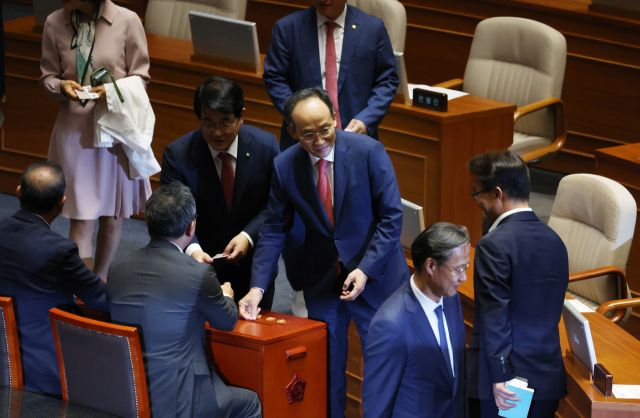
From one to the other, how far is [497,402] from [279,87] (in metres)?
1.92

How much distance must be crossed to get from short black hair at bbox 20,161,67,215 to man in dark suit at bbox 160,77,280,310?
40 cm

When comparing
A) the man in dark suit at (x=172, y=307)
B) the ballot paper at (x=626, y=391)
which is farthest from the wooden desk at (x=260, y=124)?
the man in dark suit at (x=172, y=307)

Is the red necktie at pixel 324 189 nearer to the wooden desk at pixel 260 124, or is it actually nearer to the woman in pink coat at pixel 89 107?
the woman in pink coat at pixel 89 107

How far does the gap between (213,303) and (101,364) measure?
0.42 metres

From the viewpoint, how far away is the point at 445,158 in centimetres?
423

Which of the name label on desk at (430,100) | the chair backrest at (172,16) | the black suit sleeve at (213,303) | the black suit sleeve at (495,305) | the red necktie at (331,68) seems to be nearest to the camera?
the black suit sleeve at (495,305)

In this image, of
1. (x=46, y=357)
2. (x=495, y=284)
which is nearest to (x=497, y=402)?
(x=495, y=284)

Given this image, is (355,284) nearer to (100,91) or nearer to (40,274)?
(40,274)

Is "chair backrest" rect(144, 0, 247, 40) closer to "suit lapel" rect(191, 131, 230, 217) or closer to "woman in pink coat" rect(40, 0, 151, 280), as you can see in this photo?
"woman in pink coat" rect(40, 0, 151, 280)

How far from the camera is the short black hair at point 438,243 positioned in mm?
2166

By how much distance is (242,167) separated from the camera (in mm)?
3029

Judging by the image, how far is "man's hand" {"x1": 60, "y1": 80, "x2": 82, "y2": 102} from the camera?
3.58 m

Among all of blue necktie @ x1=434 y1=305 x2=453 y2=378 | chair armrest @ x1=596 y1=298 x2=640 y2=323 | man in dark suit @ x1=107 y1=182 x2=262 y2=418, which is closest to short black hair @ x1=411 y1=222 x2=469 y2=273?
blue necktie @ x1=434 y1=305 x2=453 y2=378

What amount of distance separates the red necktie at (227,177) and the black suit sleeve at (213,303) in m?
0.61
